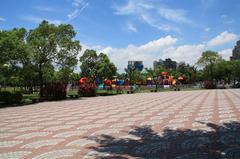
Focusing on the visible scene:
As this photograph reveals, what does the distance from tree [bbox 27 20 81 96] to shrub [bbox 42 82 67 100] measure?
2.36ft

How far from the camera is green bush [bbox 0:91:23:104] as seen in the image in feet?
61.8

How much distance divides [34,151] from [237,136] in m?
4.35

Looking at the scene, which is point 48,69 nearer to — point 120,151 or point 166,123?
point 166,123

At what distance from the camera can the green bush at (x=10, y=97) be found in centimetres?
1884

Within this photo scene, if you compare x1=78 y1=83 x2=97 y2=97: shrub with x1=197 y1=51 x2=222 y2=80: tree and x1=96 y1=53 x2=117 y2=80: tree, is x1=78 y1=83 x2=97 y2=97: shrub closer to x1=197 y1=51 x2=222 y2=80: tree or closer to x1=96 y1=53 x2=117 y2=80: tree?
x1=96 y1=53 x2=117 y2=80: tree

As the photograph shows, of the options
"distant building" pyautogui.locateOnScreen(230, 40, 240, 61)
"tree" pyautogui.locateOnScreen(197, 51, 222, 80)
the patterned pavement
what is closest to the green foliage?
"tree" pyautogui.locateOnScreen(197, 51, 222, 80)

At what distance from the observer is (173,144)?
A: 580cm

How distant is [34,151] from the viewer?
18.5 ft

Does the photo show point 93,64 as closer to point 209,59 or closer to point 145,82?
point 209,59

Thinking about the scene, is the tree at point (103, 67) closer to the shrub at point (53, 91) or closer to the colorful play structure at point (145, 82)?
the colorful play structure at point (145, 82)

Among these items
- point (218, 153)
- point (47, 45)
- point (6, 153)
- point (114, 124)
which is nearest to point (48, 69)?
point (47, 45)

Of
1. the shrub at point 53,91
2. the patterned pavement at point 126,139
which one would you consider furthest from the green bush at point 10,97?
the patterned pavement at point 126,139

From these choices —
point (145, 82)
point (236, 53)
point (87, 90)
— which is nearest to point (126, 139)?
point (87, 90)

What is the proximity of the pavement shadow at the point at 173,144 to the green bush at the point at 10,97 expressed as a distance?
13815 millimetres
